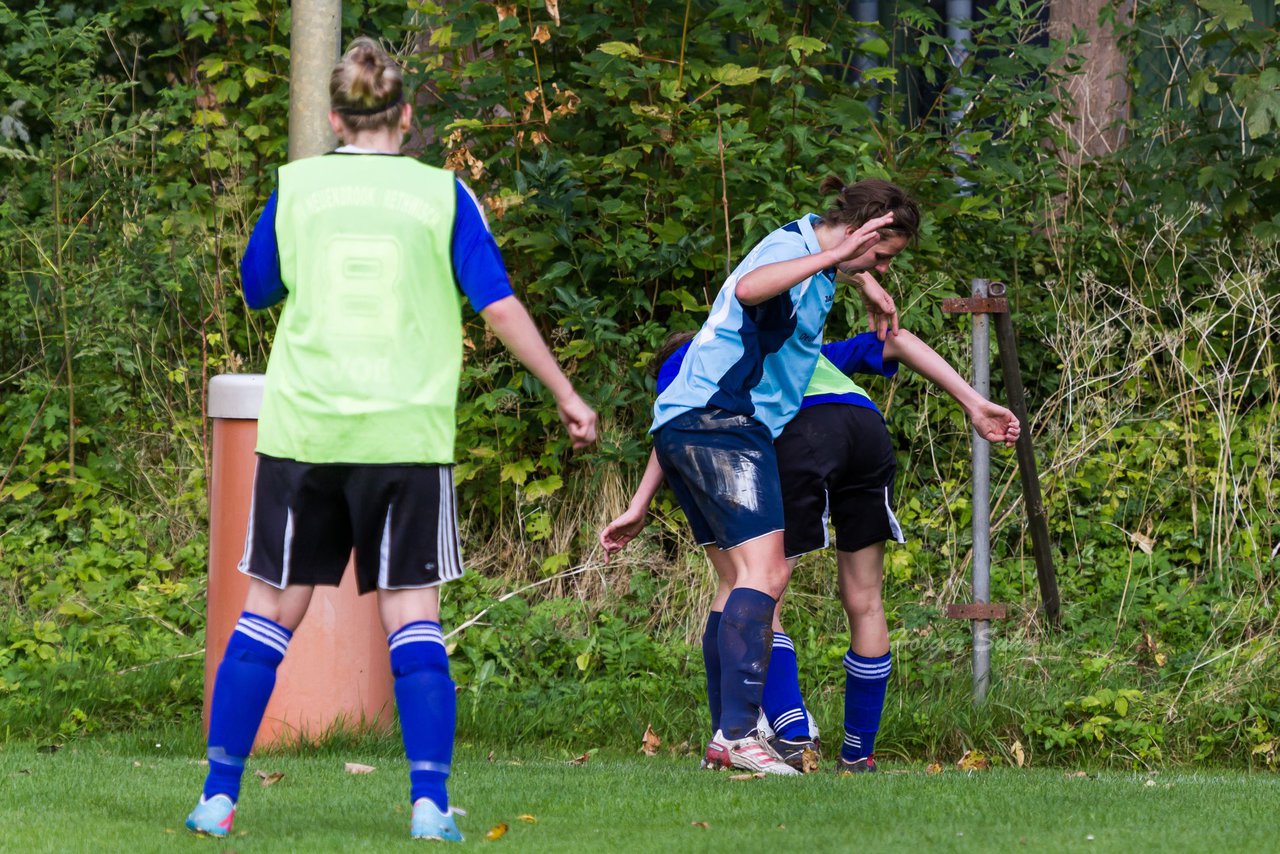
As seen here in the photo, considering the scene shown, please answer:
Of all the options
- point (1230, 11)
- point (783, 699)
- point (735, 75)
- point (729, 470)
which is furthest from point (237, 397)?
point (1230, 11)

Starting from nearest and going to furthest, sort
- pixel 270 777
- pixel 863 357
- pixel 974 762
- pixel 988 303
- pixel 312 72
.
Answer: pixel 270 777
pixel 863 357
pixel 974 762
pixel 312 72
pixel 988 303

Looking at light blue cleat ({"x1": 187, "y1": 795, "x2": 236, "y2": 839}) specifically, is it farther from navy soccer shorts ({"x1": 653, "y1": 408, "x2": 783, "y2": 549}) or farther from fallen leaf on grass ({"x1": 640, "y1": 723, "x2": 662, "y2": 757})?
fallen leaf on grass ({"x1": 640, "y1": 723, "x2": 662, "y2": 757})

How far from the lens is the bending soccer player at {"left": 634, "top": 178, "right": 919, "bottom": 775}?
15.8 feet

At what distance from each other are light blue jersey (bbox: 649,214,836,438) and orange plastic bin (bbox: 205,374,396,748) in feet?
4.58

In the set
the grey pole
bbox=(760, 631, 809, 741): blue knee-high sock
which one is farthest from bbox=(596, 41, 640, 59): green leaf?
bbox=(760, 631, 809, 741): blue knee-high sock

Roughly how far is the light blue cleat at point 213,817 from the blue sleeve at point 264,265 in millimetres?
1142

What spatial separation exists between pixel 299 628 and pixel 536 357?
7.70ft

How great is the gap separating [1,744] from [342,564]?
9.71ft

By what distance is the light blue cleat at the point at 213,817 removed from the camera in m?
3.63

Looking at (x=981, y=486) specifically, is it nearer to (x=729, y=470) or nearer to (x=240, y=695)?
(x=729, y=470)

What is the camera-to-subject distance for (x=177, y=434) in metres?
8.52

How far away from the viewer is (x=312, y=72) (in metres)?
6.24

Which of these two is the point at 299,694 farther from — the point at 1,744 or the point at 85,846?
the point at 85,846

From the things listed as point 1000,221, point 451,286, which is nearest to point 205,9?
point 1000,221
